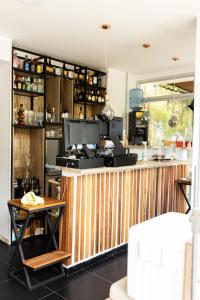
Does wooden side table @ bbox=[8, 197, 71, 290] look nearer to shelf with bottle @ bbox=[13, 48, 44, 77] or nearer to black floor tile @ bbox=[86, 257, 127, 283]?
black floor tile @ bbox=[86, 257, 127, 283]

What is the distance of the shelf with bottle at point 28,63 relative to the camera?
3.76 meters

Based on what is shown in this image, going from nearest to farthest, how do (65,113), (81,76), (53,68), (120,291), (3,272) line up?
(120,291)
(3,272)
(53,68)
(65,113)
(81,76)

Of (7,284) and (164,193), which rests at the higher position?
(164,193)

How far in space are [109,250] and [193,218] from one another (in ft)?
8.46

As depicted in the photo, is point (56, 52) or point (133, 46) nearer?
point (133, 46)

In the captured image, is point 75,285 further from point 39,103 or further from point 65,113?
point 39,103

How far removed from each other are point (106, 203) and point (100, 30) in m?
2.09

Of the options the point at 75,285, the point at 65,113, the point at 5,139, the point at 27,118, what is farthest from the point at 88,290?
the point at 65,113

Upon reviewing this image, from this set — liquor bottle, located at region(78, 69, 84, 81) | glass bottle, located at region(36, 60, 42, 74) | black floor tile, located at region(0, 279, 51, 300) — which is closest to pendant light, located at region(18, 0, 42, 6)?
glass bottle, located at region(36, 60, 42, 74)

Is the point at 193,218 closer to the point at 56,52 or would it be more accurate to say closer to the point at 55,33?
the point at 55,33

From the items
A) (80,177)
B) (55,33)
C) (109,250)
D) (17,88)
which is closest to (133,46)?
(55,33)

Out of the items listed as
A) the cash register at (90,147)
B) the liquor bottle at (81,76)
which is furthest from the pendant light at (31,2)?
the liquor bottle at (81,76)

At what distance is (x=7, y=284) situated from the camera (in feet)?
8.71

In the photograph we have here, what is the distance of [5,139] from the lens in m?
3.70
